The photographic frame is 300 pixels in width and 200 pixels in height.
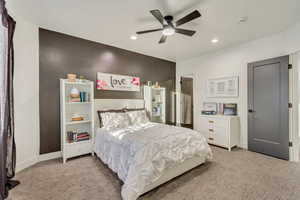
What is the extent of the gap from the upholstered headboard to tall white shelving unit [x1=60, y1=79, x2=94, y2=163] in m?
0.20

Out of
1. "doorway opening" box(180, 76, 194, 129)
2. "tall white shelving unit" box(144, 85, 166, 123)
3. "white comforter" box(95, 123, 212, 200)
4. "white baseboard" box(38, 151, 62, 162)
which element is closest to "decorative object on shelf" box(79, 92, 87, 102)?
"white comforter" box(95, 123, 212, 200)

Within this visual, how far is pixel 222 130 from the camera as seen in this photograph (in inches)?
136

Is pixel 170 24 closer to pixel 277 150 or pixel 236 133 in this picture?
pixel 236 133

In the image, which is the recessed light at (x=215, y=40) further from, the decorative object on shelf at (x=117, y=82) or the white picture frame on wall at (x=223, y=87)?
the decorative object on shelf at (x=117, y=82)

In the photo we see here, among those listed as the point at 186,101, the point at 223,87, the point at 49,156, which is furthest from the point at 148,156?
the point at 186,101

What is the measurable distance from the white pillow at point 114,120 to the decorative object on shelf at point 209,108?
233 centimetres

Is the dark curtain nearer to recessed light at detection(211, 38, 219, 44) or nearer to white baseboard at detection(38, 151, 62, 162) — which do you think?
white baseboard at detection(38, 151, 62, 162)

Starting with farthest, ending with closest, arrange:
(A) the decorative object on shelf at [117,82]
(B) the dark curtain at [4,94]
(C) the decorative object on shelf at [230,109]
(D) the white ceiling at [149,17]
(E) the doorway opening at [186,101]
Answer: (E) the doorway opening at [186,101], (C) the decorative object on shelf at [230,109], (A) the decorative object on shelf at [117,82], (D) the white ceiling at [149,17], (B) the dark curtain at [4,94]

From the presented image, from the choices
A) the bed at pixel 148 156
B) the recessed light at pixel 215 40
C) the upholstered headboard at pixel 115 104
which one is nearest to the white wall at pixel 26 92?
the upholstered headboard at pixel 115 104

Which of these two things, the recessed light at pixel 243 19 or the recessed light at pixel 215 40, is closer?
the recessed light at pixel 243 19

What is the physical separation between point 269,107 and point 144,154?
9.95ft

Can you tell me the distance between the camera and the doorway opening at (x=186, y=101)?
16.9 ft

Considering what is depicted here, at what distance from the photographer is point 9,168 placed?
6.65 ft

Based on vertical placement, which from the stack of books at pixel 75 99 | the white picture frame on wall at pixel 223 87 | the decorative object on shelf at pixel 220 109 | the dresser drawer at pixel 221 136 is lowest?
the dresser drawer at pixel 221 136
